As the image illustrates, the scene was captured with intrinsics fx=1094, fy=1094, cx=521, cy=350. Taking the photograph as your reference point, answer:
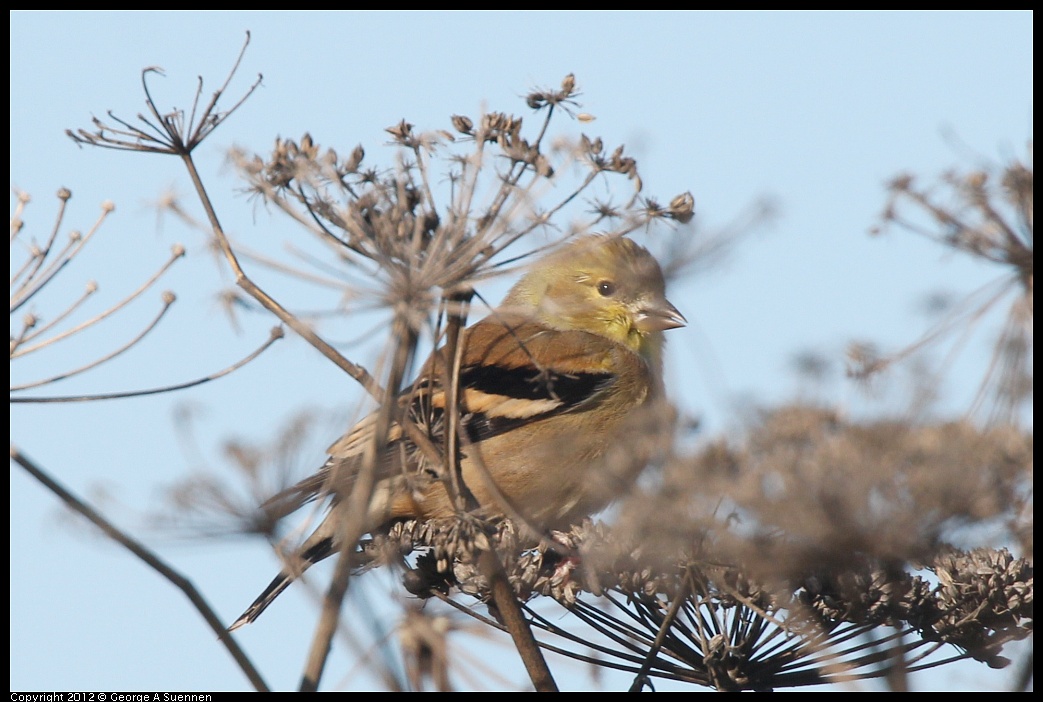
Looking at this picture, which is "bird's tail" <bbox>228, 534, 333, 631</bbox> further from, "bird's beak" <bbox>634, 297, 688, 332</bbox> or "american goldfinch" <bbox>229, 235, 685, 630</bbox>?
"bird's beak" <bbox>634, 297, 688, 332</bbox>

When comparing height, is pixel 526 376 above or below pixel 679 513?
above

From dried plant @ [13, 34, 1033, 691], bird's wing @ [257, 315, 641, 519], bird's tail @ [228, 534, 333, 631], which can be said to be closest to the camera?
dried plant @ [13, 34, 1033, 691]

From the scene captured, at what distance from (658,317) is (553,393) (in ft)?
5.78

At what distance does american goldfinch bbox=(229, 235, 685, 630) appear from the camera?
17.6 ft

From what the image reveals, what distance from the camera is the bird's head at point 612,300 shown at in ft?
21.4

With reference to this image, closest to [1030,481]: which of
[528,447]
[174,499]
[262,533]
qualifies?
[262,533]

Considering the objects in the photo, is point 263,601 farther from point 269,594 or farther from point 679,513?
point 679,513

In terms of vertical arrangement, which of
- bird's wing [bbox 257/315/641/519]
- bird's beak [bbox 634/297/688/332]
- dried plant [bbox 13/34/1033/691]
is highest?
bird's beak [bbox 634/297/688/332]

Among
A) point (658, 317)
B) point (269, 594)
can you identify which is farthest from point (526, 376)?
point (269, 594)

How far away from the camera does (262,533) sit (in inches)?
114

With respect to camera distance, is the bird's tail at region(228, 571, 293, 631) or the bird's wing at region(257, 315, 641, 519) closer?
the bird's tail at region(228, 571, 293, 631)

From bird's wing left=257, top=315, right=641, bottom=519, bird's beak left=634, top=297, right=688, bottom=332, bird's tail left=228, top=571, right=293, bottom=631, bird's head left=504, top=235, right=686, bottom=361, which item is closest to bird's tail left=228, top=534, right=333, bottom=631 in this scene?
bird's tail left=228, top=571, right=293, bottom=631

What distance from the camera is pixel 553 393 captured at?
5.07 meters

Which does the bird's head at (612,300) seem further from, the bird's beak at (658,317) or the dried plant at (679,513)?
the dried plant at (679,513)
